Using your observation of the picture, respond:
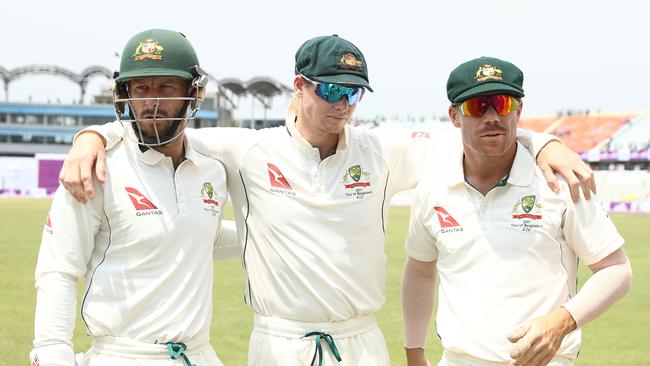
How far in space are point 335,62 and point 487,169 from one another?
2.92 ft

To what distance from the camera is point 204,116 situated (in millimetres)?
73438

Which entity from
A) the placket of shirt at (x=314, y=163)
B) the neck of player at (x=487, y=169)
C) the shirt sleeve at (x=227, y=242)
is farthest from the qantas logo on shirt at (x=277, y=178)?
the neck of player at (x=487, y=169)

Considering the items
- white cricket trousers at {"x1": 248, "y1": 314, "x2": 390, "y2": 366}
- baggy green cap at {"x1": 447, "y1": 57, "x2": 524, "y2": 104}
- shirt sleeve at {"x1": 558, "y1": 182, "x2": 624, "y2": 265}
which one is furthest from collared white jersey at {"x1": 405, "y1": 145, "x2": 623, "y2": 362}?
white cricket trousers at {"x1": 248, "y1": 314, "x2": 390, "y2": 366}

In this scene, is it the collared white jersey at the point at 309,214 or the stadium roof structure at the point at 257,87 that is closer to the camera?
the collared white jersey at the point at 309,214

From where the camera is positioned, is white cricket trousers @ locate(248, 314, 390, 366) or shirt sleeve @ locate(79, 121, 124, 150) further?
white cricket trousers @ locate(248, 314, 390, 366)

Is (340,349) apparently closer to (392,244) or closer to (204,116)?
(392,244)

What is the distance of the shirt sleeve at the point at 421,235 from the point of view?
362cm

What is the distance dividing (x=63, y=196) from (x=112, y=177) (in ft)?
0.76

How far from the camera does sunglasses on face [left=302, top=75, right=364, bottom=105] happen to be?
12.0 ft

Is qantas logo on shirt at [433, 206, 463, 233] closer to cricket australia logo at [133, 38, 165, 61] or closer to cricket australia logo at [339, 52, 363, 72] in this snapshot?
cricket australia logo at [339, 52, 363, 72]

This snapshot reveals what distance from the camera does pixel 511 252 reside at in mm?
3326

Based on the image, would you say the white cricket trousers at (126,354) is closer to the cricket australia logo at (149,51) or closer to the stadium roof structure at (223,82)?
the cricket australia logo at (149,51)

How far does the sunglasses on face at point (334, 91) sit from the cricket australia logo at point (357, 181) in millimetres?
382

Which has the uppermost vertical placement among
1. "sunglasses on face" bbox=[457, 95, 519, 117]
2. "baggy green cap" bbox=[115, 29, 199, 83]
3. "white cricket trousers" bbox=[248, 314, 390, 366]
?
"baggy green cap" bbox=[115, 29, 199, 83]
